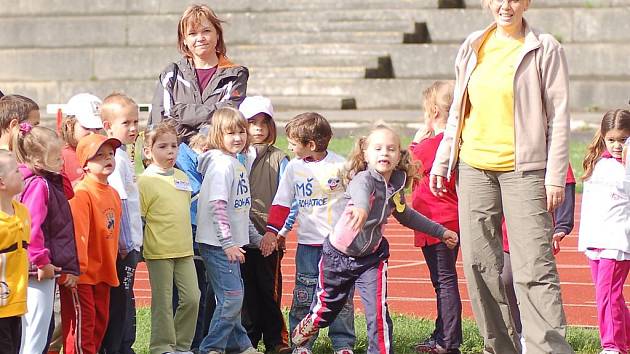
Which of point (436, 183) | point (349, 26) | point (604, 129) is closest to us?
point (436, 183)

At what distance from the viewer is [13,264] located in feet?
20.3

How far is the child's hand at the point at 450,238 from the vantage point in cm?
765

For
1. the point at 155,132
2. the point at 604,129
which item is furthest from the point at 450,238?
the point at 155,132

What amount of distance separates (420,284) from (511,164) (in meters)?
4.37

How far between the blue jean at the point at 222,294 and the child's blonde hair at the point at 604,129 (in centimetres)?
225

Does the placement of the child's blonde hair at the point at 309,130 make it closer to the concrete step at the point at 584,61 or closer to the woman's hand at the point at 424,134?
the woman's hand at the point at 424,134

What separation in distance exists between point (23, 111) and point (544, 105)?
289cm

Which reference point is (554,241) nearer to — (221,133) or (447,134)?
(447,134)

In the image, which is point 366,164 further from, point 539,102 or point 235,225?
point 539,102

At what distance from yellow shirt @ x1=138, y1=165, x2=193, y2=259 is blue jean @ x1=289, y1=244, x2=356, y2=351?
81cm

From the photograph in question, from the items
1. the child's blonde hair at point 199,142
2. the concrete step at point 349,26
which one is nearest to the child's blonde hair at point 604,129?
the child's blonde hair at point 199,142

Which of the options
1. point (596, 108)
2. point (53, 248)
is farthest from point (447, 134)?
point (596, 108)

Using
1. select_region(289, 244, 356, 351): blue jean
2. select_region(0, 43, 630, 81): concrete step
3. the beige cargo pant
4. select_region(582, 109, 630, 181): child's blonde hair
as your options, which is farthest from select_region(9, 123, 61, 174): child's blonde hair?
select_region(0, 43, 630, 81): concrete step

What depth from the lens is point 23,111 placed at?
7.20 meters
